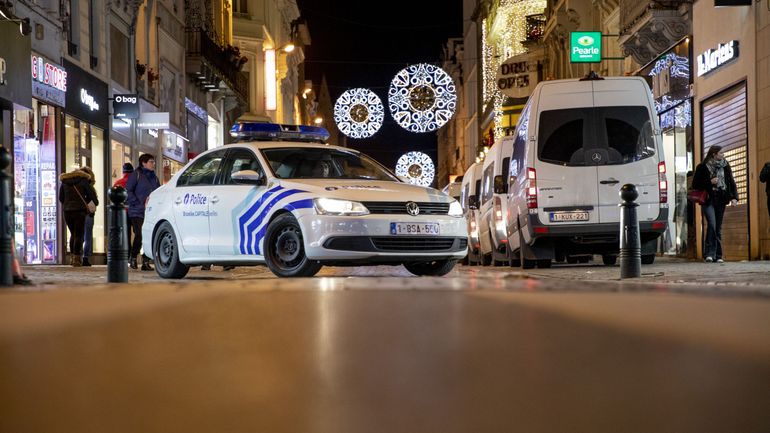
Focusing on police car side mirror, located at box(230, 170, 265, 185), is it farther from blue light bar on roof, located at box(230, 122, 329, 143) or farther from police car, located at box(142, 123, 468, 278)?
blue light bar on roof, located at box(230, 122, 329, 143)

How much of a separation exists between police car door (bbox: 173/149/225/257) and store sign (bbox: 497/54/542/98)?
36.9m

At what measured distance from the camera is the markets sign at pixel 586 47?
3148 cm

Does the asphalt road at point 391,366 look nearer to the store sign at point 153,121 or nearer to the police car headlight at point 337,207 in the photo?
the police car headlight at point 337,207

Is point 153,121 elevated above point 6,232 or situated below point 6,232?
above

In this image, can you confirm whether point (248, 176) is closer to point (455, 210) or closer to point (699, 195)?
point (455, 210)

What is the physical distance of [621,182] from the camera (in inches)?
633

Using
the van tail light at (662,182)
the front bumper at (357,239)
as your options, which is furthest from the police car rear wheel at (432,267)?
the van tail light at (662,182)

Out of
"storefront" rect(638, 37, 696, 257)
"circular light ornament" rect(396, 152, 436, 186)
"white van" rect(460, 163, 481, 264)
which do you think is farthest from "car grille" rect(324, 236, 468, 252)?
"circular light ornament" rect(396, 152, 436, 186)

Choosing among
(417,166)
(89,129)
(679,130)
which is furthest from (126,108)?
(417,166)

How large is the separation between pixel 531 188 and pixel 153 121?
16.5 metres

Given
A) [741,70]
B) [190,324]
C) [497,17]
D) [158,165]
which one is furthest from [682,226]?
→ [497,17]

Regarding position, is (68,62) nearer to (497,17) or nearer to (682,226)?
(682,226)

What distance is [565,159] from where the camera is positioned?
1617cm

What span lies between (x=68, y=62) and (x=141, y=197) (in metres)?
7.72
